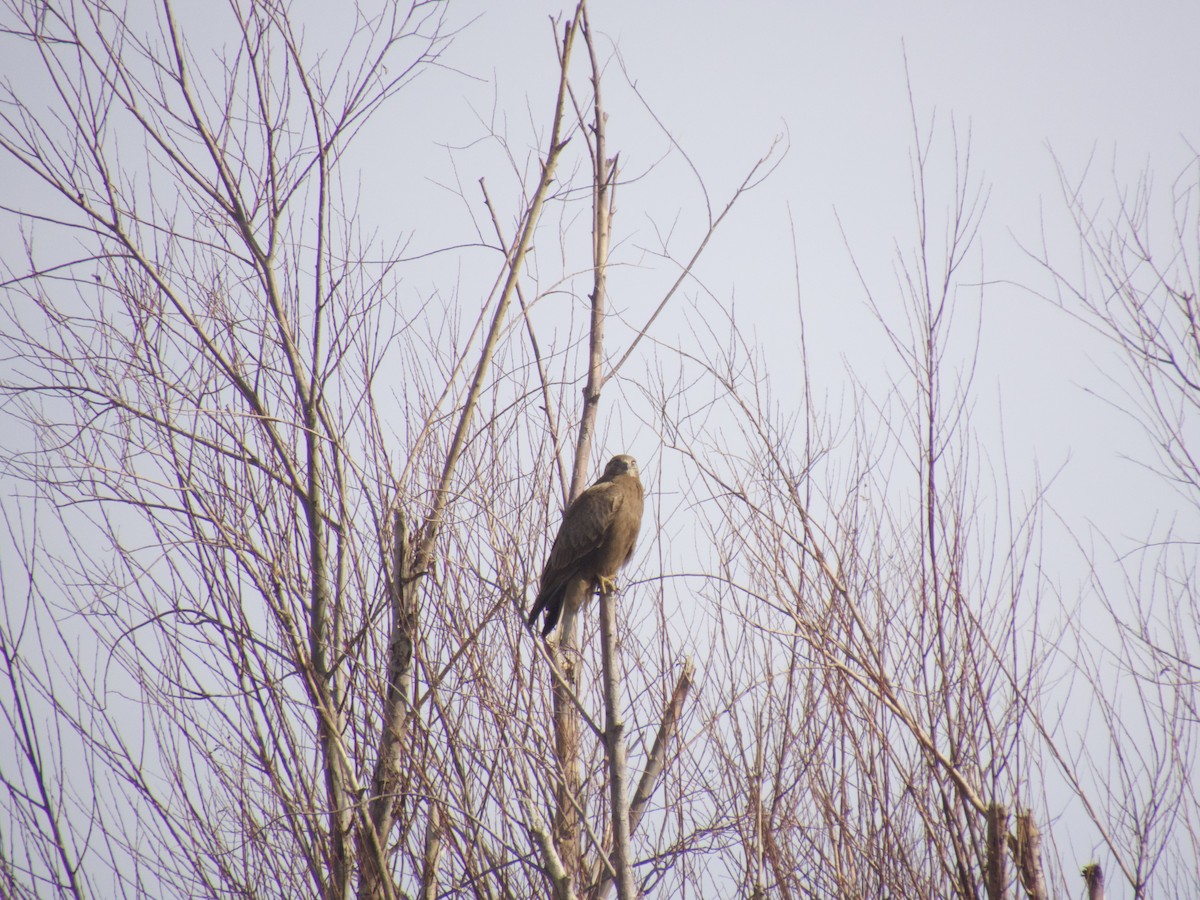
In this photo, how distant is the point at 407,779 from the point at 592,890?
0.83 metres

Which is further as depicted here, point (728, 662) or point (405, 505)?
point (728, 662)

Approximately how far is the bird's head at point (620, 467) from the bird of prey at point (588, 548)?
33 cm

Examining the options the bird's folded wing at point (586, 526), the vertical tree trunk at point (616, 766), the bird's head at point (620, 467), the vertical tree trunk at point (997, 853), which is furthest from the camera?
the bird's head at point (620, 467)

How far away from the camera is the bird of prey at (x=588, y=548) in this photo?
16.6ft

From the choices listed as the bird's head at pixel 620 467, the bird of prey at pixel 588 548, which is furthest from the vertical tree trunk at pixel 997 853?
the bird's head at pixel 620 467

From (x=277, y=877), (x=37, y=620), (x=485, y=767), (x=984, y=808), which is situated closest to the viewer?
(x=984, y=808)

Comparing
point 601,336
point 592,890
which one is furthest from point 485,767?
point 601,336

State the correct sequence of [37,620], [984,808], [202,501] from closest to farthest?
[984,808] → [202,501] → [37,620]

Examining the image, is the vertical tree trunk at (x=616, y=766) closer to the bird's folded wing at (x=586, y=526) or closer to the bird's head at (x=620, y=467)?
the bird's folded wing at (x=586, y=526)

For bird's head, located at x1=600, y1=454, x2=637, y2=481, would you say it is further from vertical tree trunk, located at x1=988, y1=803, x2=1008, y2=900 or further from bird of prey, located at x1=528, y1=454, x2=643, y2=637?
vertical tree trunk, located at x1=988, y1=803, x2=1008, y2=900

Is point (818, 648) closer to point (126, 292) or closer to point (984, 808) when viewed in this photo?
point (984, 808)

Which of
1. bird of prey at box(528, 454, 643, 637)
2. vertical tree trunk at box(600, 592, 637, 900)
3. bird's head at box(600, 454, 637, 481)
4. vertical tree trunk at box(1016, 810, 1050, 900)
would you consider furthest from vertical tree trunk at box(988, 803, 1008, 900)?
bird's head at box(600, 454, 637, 481)

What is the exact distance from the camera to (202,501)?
360 centimetres

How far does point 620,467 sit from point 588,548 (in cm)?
90
